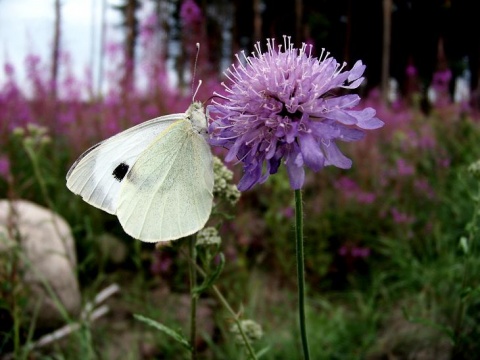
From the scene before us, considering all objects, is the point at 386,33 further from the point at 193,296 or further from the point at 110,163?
the point at 193,296

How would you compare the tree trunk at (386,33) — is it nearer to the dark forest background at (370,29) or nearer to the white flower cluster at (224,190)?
the dark forest background at (370,29)

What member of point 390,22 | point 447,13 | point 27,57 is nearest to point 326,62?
point 27,57

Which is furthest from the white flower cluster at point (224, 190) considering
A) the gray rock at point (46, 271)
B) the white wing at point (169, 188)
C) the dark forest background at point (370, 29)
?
the dark forest background at point (370, 29)

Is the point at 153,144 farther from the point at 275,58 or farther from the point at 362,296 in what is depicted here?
the point at 362,296

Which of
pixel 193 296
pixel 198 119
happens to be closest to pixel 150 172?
pixel 198 119

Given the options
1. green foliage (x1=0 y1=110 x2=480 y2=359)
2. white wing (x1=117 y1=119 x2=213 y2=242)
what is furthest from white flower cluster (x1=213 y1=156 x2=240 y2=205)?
green foliage (x1=0 y1=110 x2=480 y2=359)
